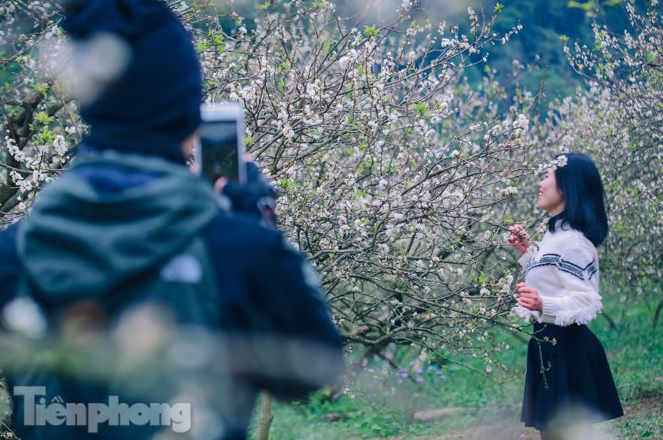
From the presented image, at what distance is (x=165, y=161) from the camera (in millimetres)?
1513

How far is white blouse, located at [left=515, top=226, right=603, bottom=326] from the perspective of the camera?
3877 millimetres

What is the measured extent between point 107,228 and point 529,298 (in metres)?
2.80

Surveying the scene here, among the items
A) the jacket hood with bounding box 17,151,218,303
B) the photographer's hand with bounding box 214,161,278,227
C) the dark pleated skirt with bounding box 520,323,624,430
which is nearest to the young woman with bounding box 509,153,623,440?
the dark pleated skirt with bounding box 520,323,624,430

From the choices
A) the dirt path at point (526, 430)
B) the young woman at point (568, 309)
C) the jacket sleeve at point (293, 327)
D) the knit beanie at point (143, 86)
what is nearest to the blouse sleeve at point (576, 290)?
the young woman at point (568, 309)

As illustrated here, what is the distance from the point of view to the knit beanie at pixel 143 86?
1.51m

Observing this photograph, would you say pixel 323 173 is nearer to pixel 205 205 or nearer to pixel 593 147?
pixel 205 205

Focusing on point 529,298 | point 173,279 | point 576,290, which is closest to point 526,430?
point 576,290

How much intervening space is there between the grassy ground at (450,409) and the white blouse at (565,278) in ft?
8.21

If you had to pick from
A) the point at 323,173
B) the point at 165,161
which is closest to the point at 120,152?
the point at 165,161

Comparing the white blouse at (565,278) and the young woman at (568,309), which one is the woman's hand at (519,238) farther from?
the white blouse at (565,278)

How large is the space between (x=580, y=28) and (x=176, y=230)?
86.1ft

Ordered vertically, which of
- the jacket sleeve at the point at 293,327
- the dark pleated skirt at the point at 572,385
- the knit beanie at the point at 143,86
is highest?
the knit beanie at the point at 143,86

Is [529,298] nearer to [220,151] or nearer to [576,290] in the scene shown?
[576,290]

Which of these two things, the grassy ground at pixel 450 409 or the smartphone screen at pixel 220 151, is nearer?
the smartphone screen at pixel 220 151
